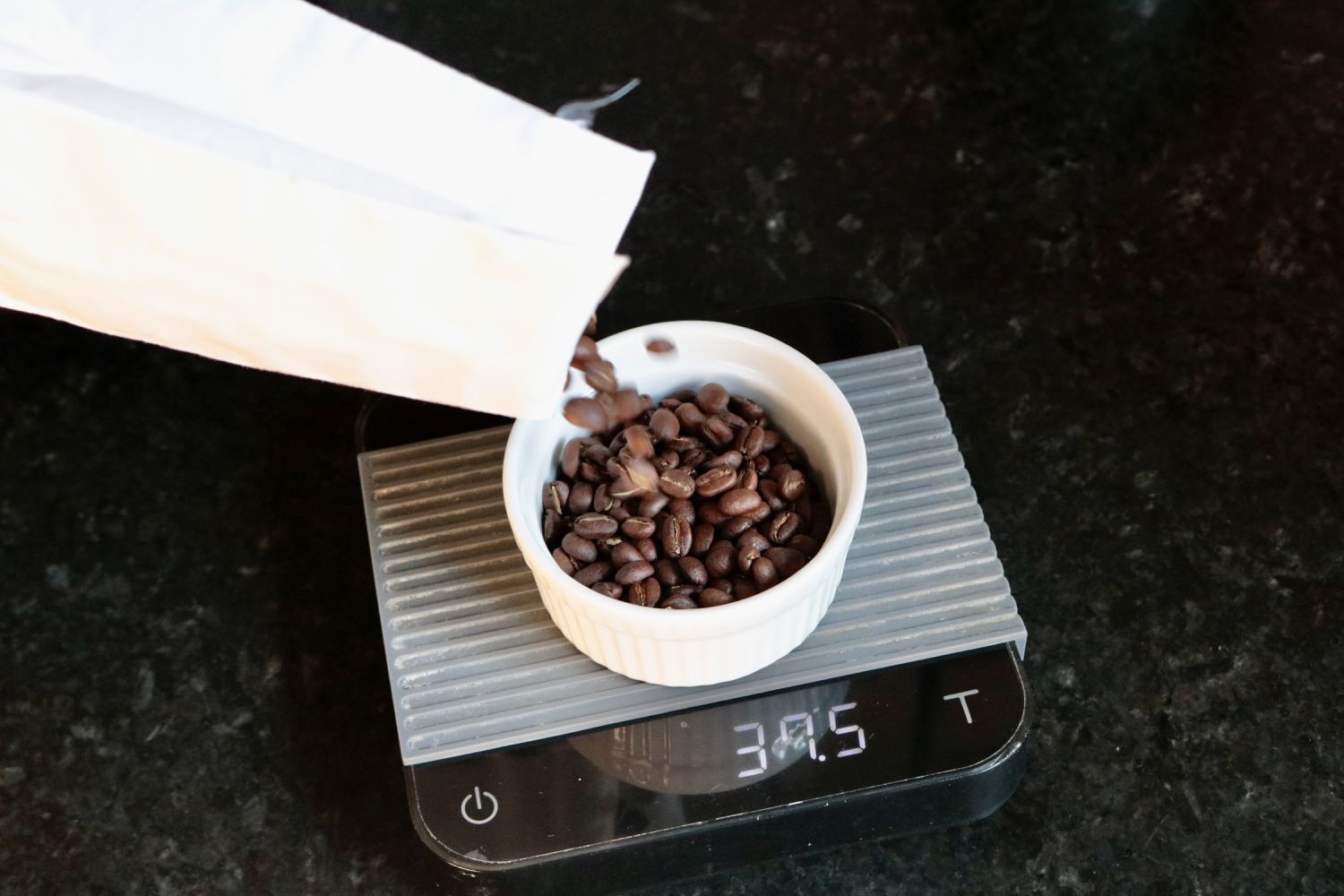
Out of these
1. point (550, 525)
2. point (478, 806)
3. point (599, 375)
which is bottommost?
point (478, 806)

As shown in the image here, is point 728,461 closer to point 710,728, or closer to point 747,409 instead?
point 747,409

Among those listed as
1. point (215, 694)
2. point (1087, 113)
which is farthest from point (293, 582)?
point (1087, 113)

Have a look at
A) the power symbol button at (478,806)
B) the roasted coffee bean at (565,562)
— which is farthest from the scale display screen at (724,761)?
the roasted coffee bean at (565,562)

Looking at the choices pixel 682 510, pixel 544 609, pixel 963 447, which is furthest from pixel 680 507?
pixel 963 447

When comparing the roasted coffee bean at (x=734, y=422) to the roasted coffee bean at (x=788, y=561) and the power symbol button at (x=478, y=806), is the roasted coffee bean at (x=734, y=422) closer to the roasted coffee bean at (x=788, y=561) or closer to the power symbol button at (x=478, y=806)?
the roasted coffee bean at (x=788, y=561)

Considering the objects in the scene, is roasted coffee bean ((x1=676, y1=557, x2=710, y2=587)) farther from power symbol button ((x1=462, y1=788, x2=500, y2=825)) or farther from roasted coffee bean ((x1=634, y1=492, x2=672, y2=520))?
power symbol button ((x1=462, y1=788, x2=500, y2=825))

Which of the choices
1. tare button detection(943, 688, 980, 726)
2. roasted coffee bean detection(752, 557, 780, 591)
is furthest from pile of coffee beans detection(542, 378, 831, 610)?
tare button detection(943, 688, 980, 726)
